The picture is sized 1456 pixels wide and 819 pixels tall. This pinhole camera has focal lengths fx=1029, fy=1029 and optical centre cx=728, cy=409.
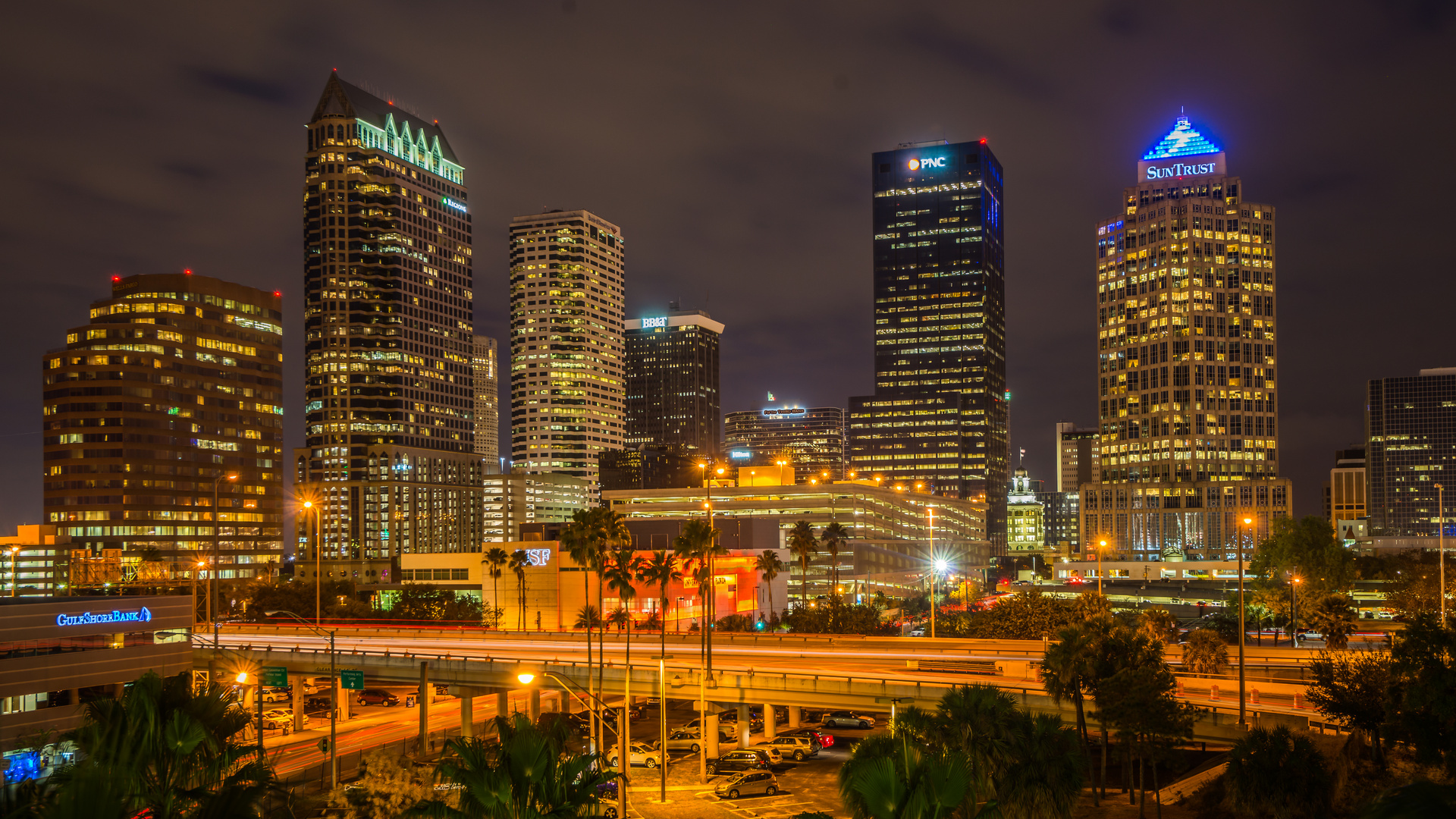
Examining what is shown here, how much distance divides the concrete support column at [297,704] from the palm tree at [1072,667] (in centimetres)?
6059

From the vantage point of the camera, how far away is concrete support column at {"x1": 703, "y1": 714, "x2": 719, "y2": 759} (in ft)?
209

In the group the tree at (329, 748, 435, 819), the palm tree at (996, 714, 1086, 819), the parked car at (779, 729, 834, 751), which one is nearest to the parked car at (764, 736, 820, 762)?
the parked car at (779, 729, 834, 751)

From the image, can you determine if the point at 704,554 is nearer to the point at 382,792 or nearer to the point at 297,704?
the point at 297,704

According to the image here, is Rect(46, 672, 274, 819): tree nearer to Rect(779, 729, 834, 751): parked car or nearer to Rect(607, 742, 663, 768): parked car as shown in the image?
Rect(607, 742, 663, 768): parked car

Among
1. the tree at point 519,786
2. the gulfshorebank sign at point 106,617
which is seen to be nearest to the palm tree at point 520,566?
the gulfshorebank sign at point 106,617

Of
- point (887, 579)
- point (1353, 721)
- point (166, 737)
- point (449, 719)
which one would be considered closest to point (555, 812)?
point (166, 737)

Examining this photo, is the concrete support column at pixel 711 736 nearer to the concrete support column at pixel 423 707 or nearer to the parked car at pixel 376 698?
the concrete support column at pixel 423 707

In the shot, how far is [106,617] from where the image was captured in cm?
6750

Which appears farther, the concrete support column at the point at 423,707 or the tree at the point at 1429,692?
the concrete support column at the point at 423,707

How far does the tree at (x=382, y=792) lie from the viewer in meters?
32.0

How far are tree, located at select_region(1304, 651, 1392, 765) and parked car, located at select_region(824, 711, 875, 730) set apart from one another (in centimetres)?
3578

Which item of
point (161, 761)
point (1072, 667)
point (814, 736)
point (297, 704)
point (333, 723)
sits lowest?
point (297, 704)

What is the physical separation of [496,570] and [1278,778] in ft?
359

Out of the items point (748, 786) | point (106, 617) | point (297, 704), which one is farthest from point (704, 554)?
point (106, 617)
